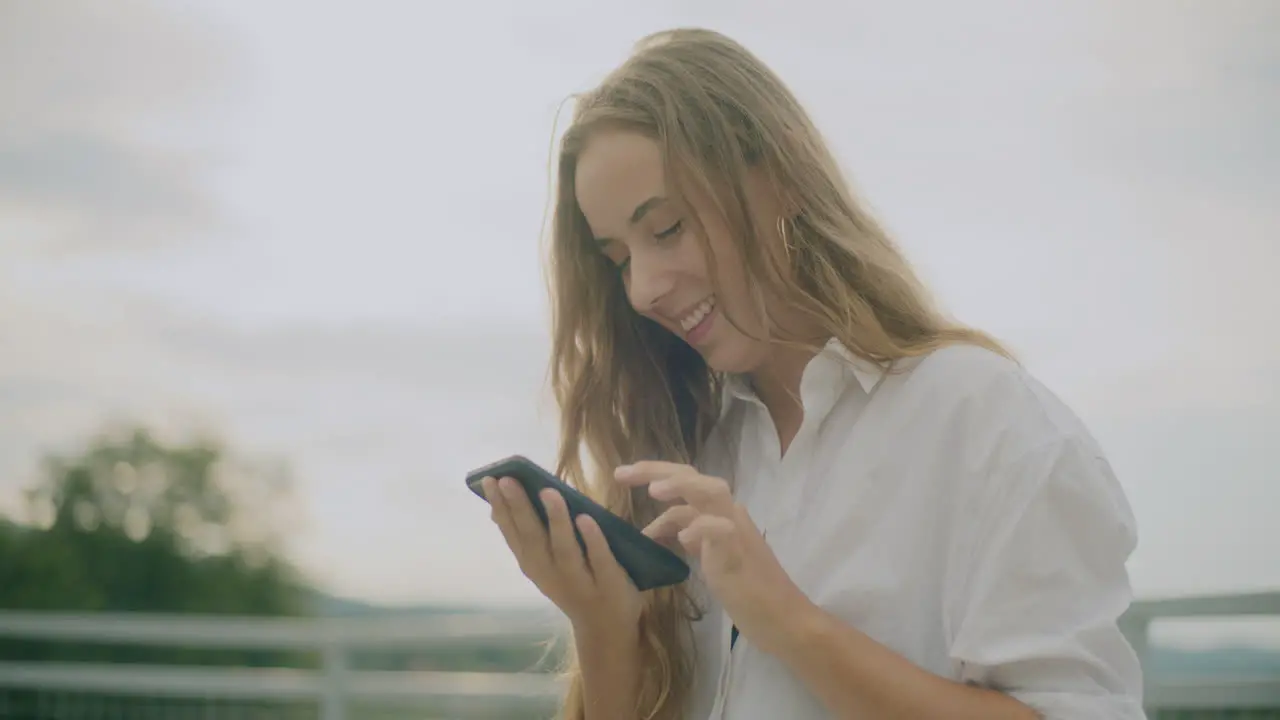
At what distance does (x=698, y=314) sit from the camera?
4.97 ft

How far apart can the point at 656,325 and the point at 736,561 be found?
60cm

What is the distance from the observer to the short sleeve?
47.0 inches

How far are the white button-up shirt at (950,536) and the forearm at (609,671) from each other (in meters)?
0.08

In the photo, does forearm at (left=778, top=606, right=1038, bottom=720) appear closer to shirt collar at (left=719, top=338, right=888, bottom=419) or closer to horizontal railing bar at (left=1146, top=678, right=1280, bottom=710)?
shirt collar at (left=719, top=338, right=888, bottom=419)

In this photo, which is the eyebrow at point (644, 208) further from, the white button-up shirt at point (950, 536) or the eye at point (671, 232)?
the white button-up shirt at point (950, 536)

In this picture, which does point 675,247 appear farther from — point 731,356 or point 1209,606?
point 1209,606

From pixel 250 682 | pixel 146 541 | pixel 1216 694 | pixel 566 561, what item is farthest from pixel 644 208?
pixel 146 541

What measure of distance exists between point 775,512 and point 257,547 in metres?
17.2

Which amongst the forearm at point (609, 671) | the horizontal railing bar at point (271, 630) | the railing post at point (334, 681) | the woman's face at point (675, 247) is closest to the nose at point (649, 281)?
the woman's face at point (675, 247)

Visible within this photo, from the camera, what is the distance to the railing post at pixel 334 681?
14.7ft

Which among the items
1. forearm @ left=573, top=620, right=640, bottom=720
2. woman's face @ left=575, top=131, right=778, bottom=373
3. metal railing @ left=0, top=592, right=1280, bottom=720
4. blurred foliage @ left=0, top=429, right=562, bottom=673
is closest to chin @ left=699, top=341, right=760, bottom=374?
woman's face @ left=575, top=131, right=778, bottom=373

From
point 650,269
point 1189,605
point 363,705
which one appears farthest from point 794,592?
point 363,705

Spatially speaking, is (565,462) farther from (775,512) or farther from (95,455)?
(95,455)

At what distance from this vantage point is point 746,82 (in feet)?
5.14
